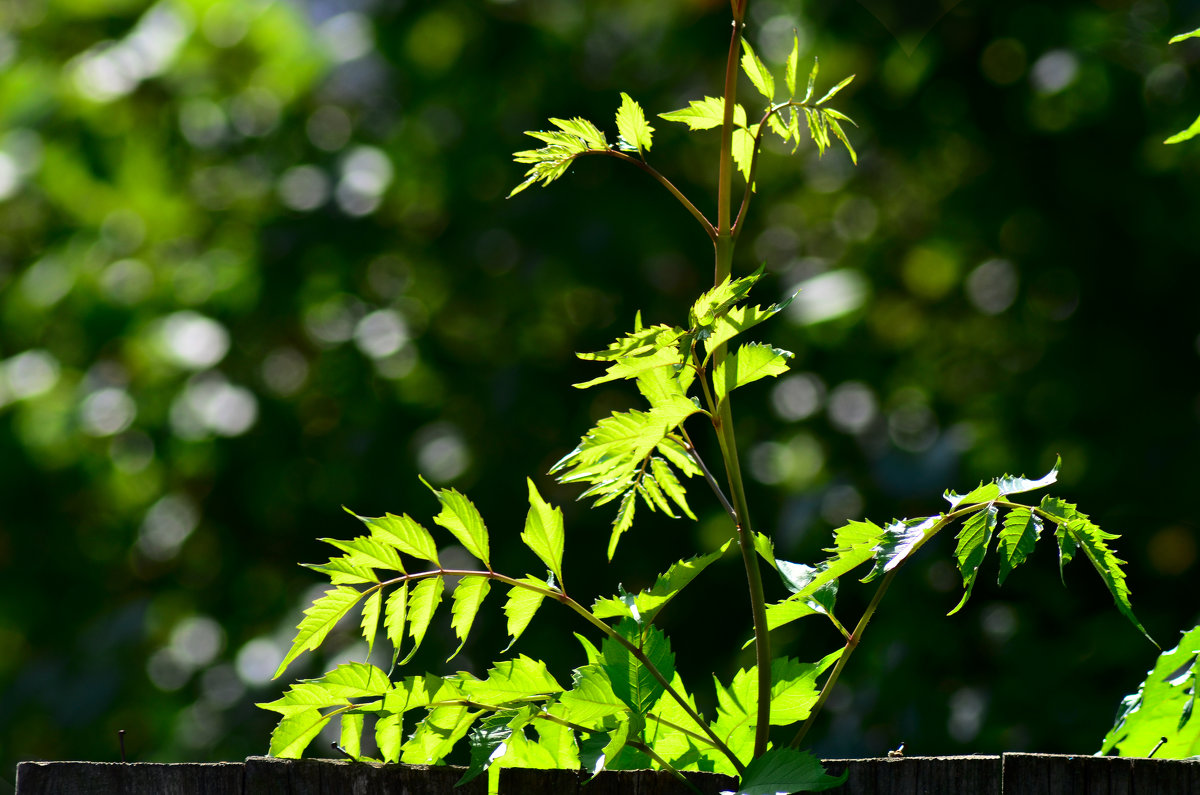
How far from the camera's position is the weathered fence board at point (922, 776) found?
1.82ft

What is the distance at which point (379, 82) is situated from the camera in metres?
1.97

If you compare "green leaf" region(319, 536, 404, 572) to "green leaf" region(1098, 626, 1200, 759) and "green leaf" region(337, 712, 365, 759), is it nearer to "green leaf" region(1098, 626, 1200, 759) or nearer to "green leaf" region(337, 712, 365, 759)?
"green leaf" region(337, 712, 365, 759)

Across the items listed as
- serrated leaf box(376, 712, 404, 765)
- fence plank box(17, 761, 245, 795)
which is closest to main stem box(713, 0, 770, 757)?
serrated leaf box(376, 712, 404, 765)

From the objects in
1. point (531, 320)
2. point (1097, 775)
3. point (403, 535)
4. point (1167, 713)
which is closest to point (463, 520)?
point (403, 535)

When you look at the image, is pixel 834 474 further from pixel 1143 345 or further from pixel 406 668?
pixel 406 668

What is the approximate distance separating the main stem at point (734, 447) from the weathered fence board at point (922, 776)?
0.05m

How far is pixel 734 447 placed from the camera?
0.54 metres

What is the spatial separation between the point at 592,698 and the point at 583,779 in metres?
0.05

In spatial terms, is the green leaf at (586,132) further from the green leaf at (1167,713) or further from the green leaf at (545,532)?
the green leaf at (1167,713)

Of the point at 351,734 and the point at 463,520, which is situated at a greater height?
the point at 463,520

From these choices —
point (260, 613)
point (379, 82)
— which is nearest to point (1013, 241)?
point (379, 82)

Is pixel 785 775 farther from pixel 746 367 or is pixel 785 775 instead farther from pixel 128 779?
pixel 128 779

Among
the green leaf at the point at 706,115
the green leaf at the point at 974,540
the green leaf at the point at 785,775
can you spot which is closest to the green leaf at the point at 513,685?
the green leaf at the point at 785,775

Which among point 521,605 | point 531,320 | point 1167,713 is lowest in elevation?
point 1167,713
